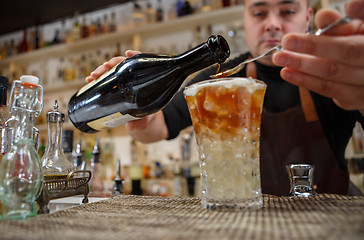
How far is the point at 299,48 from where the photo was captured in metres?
0.48

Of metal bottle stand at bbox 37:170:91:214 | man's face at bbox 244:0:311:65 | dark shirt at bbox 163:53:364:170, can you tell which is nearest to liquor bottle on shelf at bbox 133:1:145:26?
dark shirt at bbox 163:53:364:170

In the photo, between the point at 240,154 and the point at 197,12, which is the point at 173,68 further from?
the point at 197,12

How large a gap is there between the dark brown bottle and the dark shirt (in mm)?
450

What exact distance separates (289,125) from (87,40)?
2.31 m

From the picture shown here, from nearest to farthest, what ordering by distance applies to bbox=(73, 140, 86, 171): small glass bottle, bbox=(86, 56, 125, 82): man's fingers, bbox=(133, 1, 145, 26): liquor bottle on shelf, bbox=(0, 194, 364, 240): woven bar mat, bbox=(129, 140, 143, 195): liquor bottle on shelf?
bbox=(0, 194, 364, 240): woven bar mat, bbox=(86, 56, 125, 82): man's fingers, bbox=(73, 140, 86, 171): small glass bottle, bbox=(129, 140, 143, 195): liquor bottle on shelf, bbox=(133, 1, 145, 26): liquor bottle on shelf

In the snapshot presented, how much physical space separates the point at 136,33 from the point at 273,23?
1.70m

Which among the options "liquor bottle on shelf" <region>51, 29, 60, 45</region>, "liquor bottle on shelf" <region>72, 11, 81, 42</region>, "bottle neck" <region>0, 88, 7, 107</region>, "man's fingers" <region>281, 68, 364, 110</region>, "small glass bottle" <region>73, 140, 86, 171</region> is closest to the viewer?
"man's fingers" <region>281, 68, 364, 110</region>

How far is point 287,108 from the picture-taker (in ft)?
4.20

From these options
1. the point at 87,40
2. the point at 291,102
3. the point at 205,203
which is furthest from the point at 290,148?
the point at 87,40

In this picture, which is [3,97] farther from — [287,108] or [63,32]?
[63,32]

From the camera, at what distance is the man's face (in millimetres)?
1225

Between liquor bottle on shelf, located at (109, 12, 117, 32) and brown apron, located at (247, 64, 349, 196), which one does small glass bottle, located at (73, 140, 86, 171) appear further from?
liquor bottle on shelf, located at (109, 12, 117, 32)

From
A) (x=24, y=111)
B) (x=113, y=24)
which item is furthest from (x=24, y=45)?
(x=24, y=111)

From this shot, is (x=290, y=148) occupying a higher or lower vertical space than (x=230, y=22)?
lower
